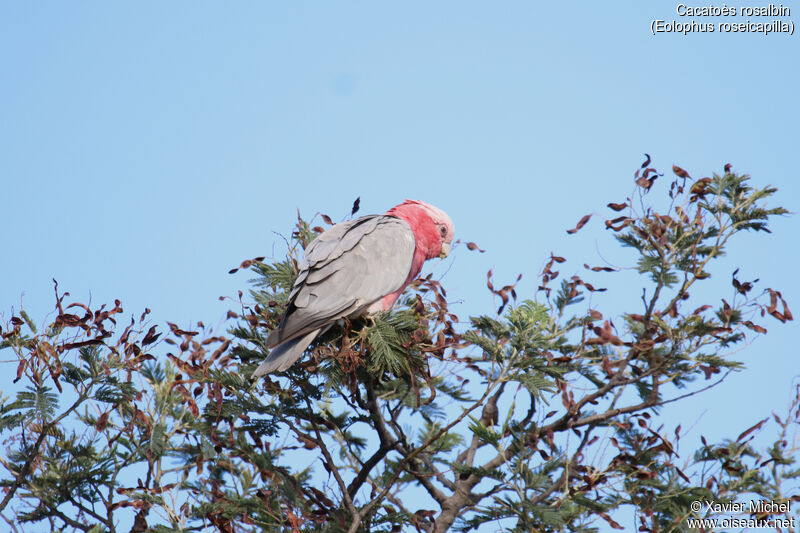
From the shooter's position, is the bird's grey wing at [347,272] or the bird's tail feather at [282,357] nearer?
the bird's tail feather at [282,357]

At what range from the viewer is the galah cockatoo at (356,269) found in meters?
5.61

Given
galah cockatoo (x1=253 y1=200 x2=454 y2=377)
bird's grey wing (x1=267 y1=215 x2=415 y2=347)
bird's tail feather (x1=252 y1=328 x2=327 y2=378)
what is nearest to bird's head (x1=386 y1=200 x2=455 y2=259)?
galah cockatoo (x1=253 y1=200 x2=454 y2=377)

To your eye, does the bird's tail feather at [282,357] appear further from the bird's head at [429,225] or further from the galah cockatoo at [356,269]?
the bird's head at [429,225]

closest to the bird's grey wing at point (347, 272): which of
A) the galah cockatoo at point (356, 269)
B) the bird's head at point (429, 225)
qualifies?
the galah cockatoo at point (356, 269)

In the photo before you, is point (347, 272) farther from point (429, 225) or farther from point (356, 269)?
point (429, 225)

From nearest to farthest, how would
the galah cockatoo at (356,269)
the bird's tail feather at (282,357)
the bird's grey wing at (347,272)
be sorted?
1. the bird's tail feather at (282,357)
2. the galah cockatoo at (356,269)
3. the bird's grey wing at (347,272)

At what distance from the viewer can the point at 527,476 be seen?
4871mm

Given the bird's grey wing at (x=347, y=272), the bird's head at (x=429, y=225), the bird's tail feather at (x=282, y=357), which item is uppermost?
the bird's head at (x=429, y=225)

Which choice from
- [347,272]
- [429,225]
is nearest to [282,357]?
[347,272]

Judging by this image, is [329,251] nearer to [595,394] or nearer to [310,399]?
[310,399]

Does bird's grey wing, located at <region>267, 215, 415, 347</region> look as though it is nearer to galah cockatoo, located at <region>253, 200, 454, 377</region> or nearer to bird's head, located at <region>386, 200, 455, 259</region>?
galah cockatoo, located at <region>253, 200, 454, 377</region>

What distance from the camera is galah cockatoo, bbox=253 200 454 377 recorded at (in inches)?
221

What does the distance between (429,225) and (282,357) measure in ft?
8.07

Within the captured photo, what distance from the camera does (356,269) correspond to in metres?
6.37
